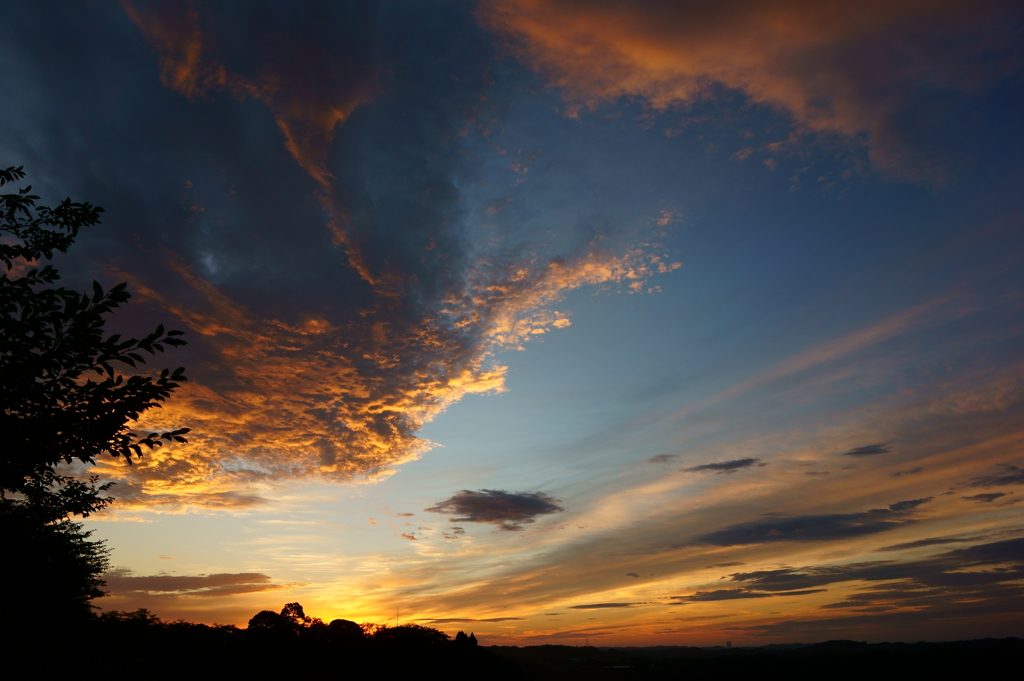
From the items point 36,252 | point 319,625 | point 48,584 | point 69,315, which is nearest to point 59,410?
point 69,315

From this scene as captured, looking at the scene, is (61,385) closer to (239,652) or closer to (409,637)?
(239,652)

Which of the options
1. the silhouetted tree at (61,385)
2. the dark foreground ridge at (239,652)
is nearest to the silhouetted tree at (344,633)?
the dark foreground ridge at (239,652)

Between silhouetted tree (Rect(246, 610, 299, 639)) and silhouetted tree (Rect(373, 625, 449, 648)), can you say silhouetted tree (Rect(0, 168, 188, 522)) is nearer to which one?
silhouetted tree (Rect(246, 610, 299, 639))

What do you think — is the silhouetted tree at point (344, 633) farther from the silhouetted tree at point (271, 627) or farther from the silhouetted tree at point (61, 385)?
the silhouetted tree at point (61, 385)

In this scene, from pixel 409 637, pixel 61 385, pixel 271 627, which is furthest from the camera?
pixel 409 637

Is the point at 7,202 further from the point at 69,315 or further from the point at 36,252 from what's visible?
the point at 69,315

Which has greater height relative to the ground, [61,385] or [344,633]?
[61,385]

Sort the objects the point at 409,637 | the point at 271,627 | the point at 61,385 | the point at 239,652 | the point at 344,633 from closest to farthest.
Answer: the point at 61,385 < the point at 239,652 < the point at 271,627 < the point at 344,633 < the point at 409,637

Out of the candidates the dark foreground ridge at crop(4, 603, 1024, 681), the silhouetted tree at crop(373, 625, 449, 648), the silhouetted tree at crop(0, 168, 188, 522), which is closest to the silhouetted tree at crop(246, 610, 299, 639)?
the dark foreground ridge at crop(4, 603, 1024, 681)

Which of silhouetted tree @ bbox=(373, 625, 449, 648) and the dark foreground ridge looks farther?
silhouetted tree @ bbox=(373, 625, 449, 648)

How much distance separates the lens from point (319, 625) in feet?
211

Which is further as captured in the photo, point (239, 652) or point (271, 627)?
point (271, 627)

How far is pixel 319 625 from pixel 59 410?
2545 inches

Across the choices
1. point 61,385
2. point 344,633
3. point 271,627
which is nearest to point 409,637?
point 344,633
